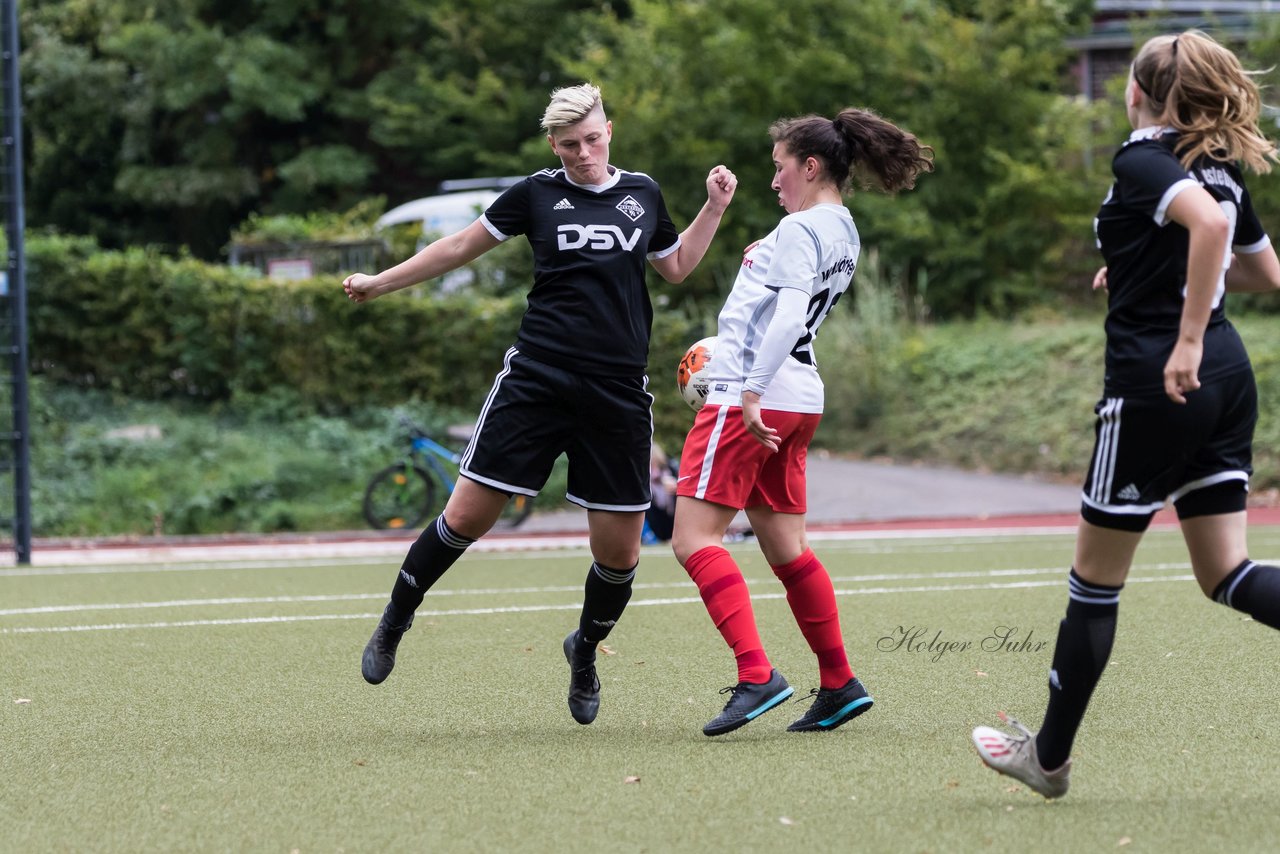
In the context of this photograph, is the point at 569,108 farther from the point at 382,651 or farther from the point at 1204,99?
the point at 1204,99

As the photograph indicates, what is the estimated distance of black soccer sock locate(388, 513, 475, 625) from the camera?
5.16 m

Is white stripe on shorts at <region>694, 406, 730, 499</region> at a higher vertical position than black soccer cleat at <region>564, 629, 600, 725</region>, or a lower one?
higher

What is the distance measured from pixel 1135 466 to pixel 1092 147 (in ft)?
71.3

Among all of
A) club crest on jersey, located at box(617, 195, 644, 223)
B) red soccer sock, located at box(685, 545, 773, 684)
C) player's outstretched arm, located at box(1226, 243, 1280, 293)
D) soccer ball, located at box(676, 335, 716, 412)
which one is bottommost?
red soccer sock, located at box(685, 545, 773, 684)

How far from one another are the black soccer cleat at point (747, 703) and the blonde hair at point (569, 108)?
72.7 inches

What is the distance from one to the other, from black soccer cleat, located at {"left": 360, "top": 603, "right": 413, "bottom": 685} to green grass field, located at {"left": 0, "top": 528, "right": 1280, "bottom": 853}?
0.18m

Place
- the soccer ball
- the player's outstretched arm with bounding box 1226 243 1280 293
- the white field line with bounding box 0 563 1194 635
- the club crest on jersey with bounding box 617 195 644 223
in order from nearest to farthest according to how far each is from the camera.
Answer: the player's outstretched arm with bounding box 1226 243 1280 293 → the club crest on jersey with bounding box 617 195 644 223 → the soccer ball → the white field line with bounding box 0 563 1194 635

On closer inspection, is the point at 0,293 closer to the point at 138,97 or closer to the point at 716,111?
the point at 716,111

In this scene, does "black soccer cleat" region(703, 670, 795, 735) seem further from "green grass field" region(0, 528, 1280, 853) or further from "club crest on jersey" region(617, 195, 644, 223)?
"club crest on jersey" region(617, 195, 644, 223)

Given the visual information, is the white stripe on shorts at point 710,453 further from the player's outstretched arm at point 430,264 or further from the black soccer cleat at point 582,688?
the player's outstretched arm at point 430,264

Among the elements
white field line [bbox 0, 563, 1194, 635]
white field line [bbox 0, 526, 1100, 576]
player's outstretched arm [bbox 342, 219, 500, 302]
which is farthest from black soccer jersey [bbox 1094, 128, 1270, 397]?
white field line [bbox 0, 526, 1100, 576]

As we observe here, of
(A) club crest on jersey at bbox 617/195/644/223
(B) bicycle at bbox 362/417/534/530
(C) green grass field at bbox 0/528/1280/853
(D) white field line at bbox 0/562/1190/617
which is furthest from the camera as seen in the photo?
(B) bicycle at bbox 362/417/534/530

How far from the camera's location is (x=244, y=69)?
3141cm

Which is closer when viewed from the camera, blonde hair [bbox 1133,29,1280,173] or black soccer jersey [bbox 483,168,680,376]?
blonde hair [bbox 1133,29,1280,173]
